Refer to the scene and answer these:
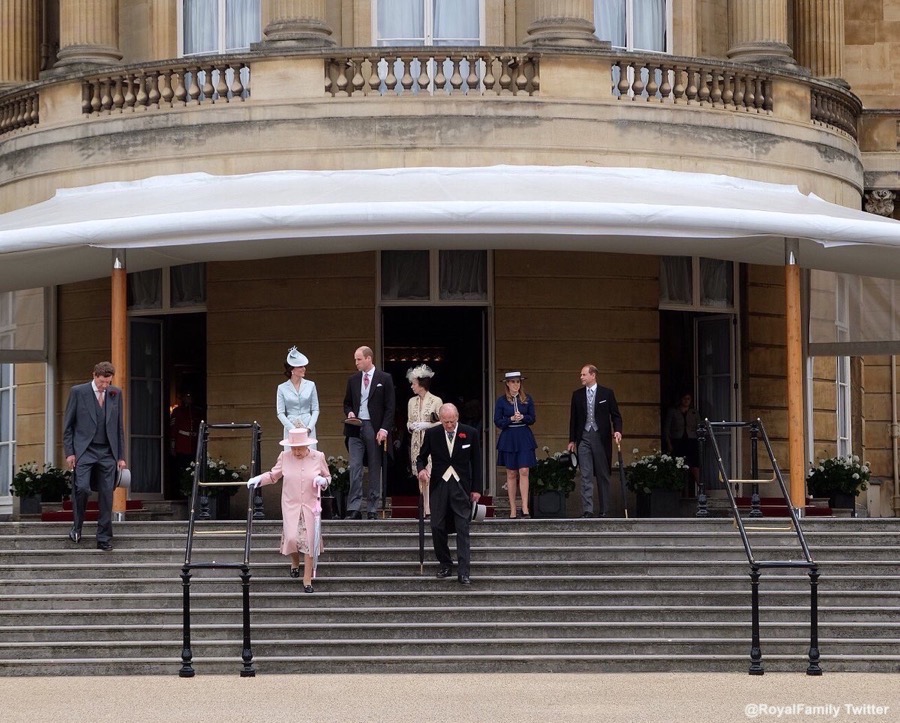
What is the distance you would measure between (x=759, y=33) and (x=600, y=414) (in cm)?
713

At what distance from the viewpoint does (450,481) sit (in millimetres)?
17281

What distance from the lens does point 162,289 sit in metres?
24.5

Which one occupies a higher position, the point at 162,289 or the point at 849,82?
the point at 849,82

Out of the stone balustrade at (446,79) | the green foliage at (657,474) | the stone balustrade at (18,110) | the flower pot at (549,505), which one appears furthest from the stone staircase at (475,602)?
the stone balustrade at (18,110)

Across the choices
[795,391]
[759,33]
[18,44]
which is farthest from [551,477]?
[18,44]

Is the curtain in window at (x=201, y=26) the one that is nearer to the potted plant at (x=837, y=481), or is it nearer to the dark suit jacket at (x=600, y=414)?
the dark suit jacket at (x=600, y=414)

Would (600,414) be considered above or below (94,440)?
above

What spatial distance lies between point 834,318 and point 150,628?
1026 cm

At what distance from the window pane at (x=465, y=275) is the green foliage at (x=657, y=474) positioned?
2.76 m

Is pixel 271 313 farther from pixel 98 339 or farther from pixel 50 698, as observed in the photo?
pixel 50 698

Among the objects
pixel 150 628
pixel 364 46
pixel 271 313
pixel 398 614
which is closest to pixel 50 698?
pixel 150 628

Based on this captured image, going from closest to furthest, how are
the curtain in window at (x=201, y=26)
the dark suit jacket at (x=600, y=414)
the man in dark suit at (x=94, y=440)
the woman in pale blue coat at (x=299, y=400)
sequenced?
the man in dark suit at (x=94, y=440) < the woman in pale blue coat at (x=299, y=400) < the dark suit jacket at (x=600, y=414) < the curtain in window at (x=201, y=26)

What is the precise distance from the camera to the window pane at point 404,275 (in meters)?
23.6

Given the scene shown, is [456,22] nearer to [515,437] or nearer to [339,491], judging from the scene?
[339,491]
